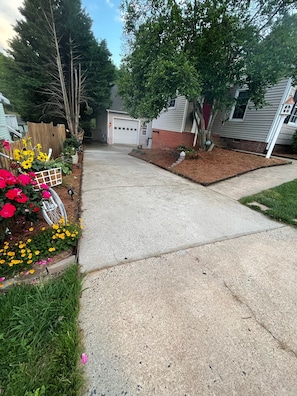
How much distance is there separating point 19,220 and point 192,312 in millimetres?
2513

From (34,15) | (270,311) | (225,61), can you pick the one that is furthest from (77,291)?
(34,15)

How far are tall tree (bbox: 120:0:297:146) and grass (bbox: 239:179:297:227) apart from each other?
3.59 meters

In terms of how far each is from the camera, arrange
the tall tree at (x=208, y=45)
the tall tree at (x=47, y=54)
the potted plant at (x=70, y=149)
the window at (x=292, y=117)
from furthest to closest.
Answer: the tall tree at (x=47, y=54) < the window at (x=292, y=117) < the potted plant at (x=70, y=149) < the tall tree at (x=208, y=45)

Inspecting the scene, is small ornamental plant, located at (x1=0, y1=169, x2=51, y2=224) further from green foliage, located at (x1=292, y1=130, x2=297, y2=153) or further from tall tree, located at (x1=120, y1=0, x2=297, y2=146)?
green foliage, located at (x1=292, y1=130, x2=297, y2=153)

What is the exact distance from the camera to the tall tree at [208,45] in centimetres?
531

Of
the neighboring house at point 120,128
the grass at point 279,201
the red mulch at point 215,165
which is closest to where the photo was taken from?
the grass at point 279,201

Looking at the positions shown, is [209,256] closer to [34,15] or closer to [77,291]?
[77,291]

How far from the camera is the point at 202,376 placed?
123 cm

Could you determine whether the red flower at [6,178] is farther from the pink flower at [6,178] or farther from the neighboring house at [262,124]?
the neighboring house at [262,124]

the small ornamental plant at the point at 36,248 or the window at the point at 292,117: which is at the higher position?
the window at the point at 292,117

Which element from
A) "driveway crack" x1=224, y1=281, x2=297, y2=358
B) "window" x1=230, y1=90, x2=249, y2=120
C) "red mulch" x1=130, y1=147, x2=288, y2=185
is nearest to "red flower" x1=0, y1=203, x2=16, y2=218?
"driveway crack" x1=224, y1=281, x2=297, y2=358

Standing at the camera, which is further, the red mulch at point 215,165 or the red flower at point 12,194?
the red mulch at point 215,165

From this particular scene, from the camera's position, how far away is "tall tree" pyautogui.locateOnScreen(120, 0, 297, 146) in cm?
531

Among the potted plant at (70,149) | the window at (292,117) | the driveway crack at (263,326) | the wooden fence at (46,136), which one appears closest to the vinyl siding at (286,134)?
the window at (292,117)
